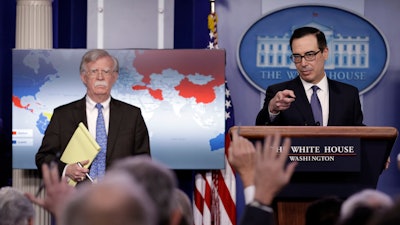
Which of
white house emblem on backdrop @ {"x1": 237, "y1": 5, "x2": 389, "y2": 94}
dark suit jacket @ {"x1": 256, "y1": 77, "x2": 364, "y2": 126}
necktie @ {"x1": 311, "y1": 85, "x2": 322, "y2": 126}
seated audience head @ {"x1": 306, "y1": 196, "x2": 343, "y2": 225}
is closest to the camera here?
seated audience head @ {"x1": 306, "y1": 196, "x2": 343, "y2": 225}

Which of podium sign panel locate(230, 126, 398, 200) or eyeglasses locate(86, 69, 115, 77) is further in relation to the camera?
eyeglasses locate(86, 69, 115, 77)

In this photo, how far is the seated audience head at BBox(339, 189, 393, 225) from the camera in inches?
93.1

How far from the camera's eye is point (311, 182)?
4.11 metres

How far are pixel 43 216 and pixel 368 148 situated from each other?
3809 millimetres

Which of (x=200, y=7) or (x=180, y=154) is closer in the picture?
(x=180, y=154)

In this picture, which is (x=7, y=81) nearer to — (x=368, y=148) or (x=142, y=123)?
(x=142, y=123)

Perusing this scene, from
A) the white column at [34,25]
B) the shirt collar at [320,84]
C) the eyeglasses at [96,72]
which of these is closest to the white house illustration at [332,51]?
the eyeglasses at [96,72]

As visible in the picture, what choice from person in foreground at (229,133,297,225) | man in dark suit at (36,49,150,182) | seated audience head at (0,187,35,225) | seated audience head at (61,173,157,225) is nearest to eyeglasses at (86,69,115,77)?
man in dark suit at (36,49,150,182)

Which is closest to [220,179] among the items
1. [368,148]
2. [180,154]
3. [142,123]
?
[180,154]

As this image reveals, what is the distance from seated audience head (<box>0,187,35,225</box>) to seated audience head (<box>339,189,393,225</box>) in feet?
4.47

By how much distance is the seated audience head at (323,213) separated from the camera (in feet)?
9.46

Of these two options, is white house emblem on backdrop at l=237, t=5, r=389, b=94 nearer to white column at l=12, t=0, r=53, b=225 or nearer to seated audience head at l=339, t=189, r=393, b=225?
white column at l=12, t=0, r=53, b=225

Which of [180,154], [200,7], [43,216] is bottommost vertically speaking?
[43,216]

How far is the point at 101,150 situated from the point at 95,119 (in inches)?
11.0
